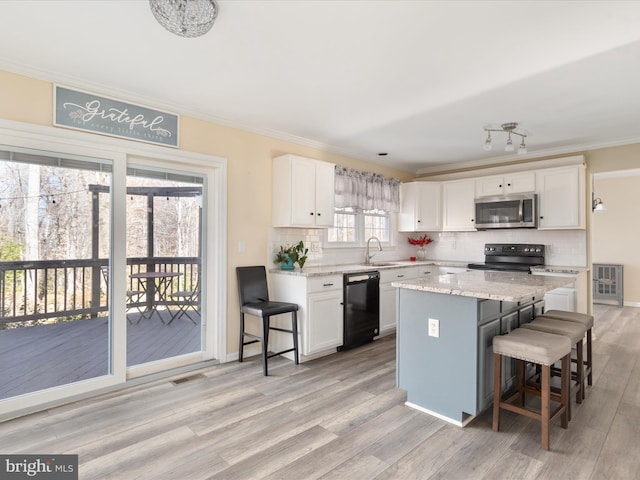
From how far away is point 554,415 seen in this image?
2230mm

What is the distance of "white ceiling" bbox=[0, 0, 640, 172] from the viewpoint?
6.30 ft

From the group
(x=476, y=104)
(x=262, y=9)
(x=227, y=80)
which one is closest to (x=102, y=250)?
(x=227, y=80)

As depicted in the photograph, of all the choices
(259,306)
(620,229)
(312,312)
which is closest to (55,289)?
(259,306)

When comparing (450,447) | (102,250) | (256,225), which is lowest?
(450,447)

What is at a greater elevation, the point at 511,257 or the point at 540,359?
the point at 511,257

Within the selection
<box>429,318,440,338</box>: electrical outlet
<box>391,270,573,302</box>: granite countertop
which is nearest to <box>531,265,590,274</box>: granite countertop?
<box>391,270,573,302</box>: granite countertop

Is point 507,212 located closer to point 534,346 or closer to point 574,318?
point 574,318

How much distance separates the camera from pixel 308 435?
2.29 m

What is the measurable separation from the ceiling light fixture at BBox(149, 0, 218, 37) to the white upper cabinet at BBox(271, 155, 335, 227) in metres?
2.01

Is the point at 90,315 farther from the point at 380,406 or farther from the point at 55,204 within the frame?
the point at 380,406

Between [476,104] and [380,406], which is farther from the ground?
[476,104]

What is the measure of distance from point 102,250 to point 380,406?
8.36 ft

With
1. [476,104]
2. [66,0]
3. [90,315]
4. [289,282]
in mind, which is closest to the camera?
[66,0]

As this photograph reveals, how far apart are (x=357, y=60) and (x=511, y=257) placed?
12.4 ft
